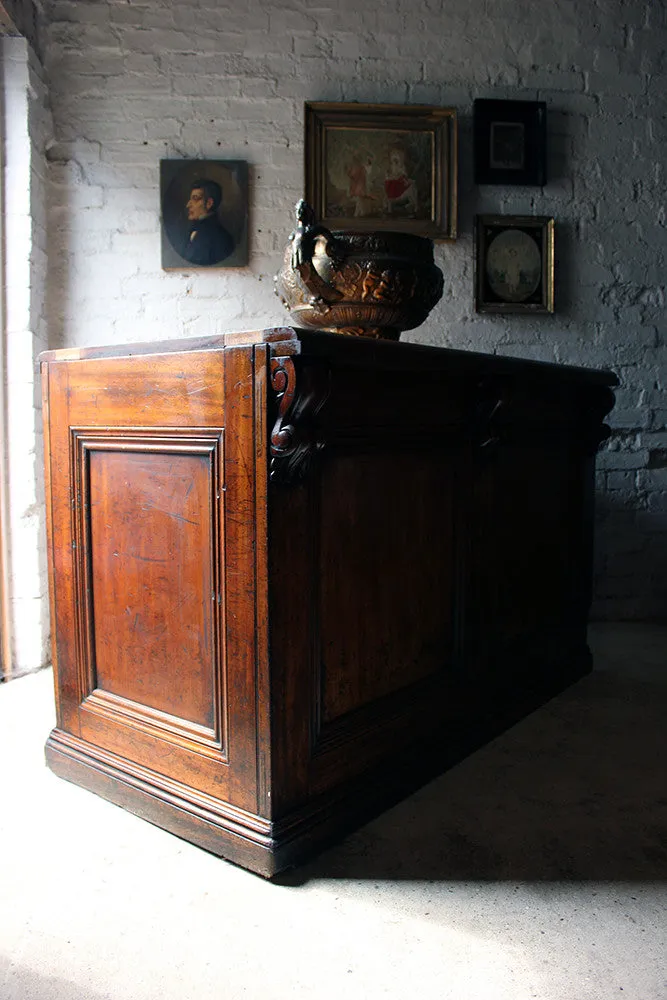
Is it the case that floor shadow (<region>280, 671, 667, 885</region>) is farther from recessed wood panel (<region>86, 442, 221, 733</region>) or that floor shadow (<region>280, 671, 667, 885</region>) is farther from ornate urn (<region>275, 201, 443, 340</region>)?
ornate urn (<region>275, 201, 443, 340</region>)

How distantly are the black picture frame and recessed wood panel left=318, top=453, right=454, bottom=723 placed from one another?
1.74 m

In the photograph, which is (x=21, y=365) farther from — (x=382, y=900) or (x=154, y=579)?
(x=382, y=900)

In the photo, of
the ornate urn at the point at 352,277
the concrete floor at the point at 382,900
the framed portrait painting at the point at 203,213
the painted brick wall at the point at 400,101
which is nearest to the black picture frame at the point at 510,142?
the painted brick wall at the point at 400,101

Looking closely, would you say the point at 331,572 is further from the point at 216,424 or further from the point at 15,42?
the point at 15,42

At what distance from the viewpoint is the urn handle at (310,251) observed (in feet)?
6.39

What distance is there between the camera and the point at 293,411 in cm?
151

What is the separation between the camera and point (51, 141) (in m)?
3.08

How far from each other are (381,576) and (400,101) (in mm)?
2158

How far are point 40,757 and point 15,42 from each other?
7.40ft

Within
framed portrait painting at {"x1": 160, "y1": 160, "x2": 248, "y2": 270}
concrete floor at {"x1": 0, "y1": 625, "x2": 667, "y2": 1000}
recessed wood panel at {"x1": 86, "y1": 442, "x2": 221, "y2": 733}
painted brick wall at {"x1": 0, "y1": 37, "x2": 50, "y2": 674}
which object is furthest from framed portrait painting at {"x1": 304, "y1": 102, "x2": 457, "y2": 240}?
concrete floor at {"x1": 0, "y1": 625, "x2": 667, "y2": 1000}

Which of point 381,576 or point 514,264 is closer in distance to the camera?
point 381,576

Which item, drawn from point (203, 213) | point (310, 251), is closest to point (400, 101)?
point (203, 213)

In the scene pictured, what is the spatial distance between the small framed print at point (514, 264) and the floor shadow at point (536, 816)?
1644 millimetres

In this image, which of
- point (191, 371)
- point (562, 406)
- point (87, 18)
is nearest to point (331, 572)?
point (191, 371)
